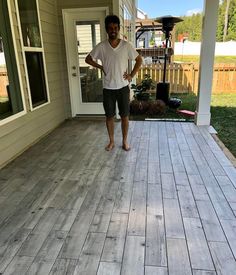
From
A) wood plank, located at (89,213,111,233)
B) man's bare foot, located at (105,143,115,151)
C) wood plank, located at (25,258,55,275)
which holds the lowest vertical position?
wood plank, located at (89,213,111,233)

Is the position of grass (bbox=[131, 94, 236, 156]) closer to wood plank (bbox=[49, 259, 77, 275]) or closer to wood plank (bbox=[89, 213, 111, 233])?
wood plank (bbox=[89, 213, 111, 233])

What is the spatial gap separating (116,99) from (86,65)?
190cm

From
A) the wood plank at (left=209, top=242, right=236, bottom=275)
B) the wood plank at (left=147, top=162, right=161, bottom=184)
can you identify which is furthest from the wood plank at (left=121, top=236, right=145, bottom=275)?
the wood plank at (left=147, top=162, right=161, bottom=184)

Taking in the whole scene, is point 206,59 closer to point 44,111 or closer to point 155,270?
point 44,111

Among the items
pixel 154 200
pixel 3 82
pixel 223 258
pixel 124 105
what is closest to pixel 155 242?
pixel 223 258

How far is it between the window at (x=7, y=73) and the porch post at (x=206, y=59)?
9.43ft

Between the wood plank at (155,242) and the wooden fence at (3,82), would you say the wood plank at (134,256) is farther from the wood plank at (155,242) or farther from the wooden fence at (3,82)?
the wooden fence at (3,82)

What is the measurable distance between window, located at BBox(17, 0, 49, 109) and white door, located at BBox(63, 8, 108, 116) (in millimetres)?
870

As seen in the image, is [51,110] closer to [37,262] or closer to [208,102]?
[208,102]

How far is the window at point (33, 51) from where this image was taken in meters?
3.53

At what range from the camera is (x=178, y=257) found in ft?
5.31

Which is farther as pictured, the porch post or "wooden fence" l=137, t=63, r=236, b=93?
"wooden fence" l=137, t=63, r=236, b=93

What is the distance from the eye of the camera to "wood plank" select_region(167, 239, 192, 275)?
4.99 ft

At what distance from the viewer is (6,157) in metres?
3.12
